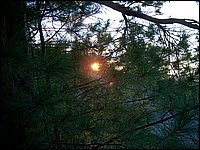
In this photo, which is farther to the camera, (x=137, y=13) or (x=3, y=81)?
(x=137, y=13)

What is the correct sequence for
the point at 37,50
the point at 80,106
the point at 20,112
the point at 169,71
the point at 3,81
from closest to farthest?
the point at 20,112 < the point at 3,81 < the point at 37,50 < the point at 80,106 < the point at 169,71

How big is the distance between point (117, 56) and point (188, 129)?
69 centimetres

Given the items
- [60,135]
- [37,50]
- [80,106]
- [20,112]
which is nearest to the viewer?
[20,112]

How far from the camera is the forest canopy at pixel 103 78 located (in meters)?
1.32

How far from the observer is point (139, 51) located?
6.53 feet

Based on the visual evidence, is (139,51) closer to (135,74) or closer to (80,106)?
(135,74)

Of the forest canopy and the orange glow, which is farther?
the orange glow

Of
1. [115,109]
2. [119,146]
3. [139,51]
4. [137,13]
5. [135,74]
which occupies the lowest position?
[119,146]

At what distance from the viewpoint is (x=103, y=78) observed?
6.55 feet

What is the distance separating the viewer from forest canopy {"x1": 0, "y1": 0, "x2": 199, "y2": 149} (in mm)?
1316

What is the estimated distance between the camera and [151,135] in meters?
1.92


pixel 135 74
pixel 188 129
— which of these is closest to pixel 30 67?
pixel 188 129

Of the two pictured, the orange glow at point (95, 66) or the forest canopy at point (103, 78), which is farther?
the orange glow at point (95, 66)

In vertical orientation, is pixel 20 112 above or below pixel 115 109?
above
